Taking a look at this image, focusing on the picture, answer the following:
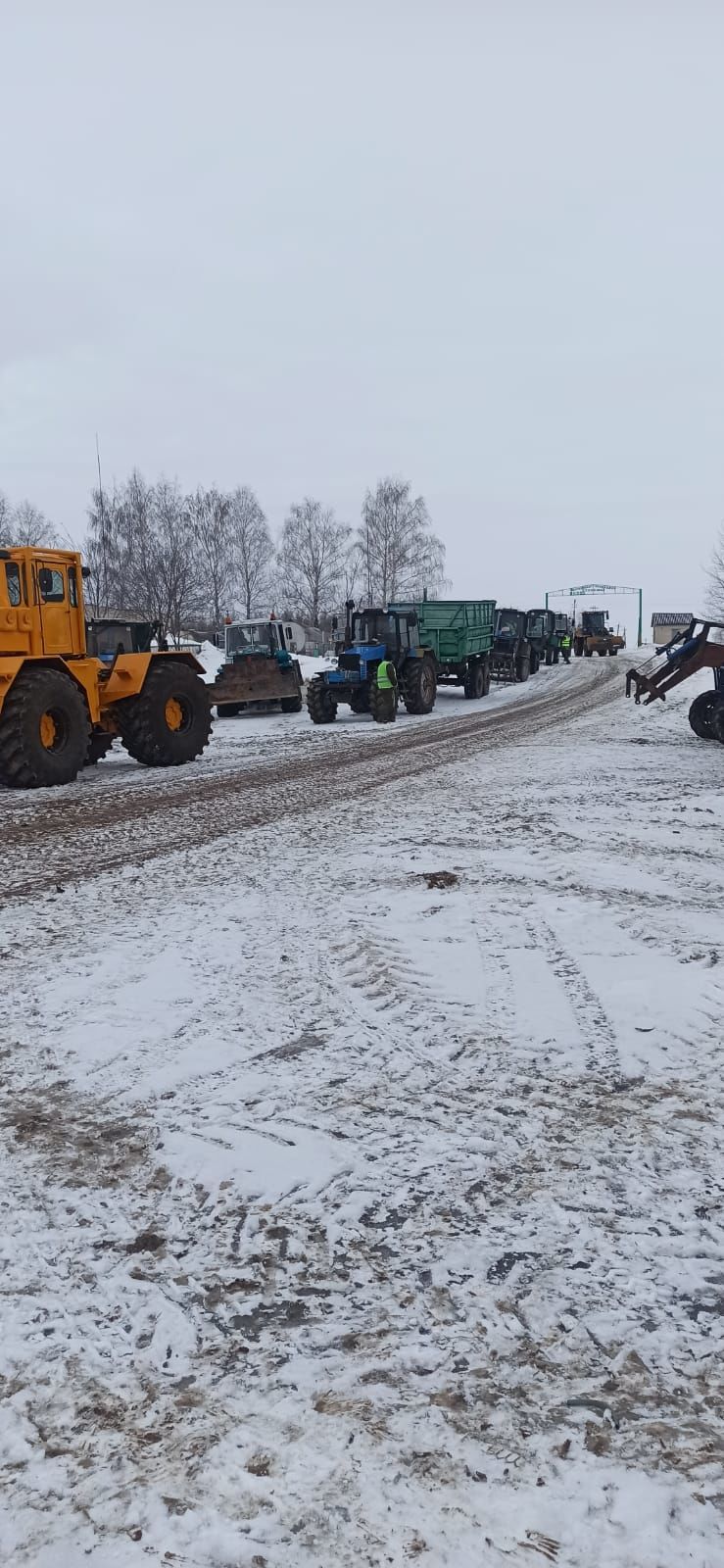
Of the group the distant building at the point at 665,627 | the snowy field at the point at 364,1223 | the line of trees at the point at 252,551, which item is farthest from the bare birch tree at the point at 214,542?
the snowy field at the point at 364,1223

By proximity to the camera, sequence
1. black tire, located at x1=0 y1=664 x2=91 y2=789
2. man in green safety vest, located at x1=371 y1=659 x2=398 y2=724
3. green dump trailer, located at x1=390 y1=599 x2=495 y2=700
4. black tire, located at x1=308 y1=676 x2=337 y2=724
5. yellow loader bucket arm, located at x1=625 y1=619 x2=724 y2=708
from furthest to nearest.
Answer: green dump trailer, located at x1=390 y1=599 x2=495 y2=700 → black tire, located at x1=308 y1=676 x2=337 y2=724 → man in green safety vest, located at x1=371 y1=659 x2=398 y2=724 → yellow loader bucket arm, located at x1=625 y1=619 x2=724 y2=708 → black tire, located at x1=0 y1=664 x2=91 y2=789

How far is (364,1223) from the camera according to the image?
232 centimetres

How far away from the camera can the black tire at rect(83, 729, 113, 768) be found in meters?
11.5

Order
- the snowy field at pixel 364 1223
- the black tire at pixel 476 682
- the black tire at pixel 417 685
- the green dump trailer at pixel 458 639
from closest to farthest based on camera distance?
the snowy field at pixel 364 1223, the black tire at pixel 417 685, the green dump trailer at pixel 458 639, the black tire at pixel 476 682

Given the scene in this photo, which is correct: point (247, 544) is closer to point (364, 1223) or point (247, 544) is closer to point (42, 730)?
point (42, 730)

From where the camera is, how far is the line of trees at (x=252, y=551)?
170 feet

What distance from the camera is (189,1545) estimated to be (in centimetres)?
149

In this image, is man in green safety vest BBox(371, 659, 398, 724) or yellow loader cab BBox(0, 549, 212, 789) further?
man in green safety vest BBox(371, 659, 398, 724)

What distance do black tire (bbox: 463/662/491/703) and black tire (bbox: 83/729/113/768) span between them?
1232 centimetres

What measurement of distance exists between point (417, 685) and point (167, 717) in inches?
295

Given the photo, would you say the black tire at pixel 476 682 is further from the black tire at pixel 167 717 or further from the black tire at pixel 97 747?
the black tire at pixel 97 747

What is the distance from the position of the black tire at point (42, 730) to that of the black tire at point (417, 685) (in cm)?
888

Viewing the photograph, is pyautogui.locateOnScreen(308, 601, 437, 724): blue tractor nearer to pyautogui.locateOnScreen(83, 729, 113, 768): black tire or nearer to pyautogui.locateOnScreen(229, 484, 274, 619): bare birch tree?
pyautogui.locateOnScreen(83, 729, 113, 768): black tire

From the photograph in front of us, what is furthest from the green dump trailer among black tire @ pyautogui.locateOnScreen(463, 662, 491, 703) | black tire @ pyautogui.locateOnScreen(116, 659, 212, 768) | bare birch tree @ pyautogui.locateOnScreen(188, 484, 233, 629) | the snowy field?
bare birch tree @ pyautogui.locateOnScreen(188, 484, 233, 629)
